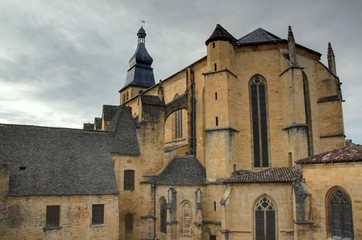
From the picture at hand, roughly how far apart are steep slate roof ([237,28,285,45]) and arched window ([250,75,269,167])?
3042 mm

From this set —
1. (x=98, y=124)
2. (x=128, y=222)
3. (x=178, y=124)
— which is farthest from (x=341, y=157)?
(x=98, y=124)

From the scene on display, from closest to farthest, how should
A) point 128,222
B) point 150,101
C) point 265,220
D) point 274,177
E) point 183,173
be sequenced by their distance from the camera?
point 265,220, point 274,177, point 183,173, point 128,222, point 150,101

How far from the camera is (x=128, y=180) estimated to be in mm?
25250

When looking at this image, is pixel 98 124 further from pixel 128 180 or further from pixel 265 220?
pixel 265 220

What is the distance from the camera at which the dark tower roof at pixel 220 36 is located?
79.2 feet

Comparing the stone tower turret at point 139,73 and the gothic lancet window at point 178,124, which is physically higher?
the stone tower turret at point 139,73

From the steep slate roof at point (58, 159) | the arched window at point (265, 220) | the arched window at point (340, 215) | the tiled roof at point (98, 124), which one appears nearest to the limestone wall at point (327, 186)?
the arched window at point (340, 215)

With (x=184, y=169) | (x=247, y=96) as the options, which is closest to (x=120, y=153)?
(x=184, y=169)

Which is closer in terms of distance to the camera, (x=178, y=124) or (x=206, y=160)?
(x=206, y=160)

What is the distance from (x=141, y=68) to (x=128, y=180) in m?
32.6

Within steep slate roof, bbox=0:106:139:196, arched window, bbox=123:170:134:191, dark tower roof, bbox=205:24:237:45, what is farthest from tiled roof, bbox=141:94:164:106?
dark tower roof, bbox=205:24:237:45

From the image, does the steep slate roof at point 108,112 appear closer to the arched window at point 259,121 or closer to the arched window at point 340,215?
the arched window at point 259,121

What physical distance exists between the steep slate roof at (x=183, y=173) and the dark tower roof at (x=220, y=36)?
32.3 ft

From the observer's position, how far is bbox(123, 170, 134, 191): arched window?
25.1m
